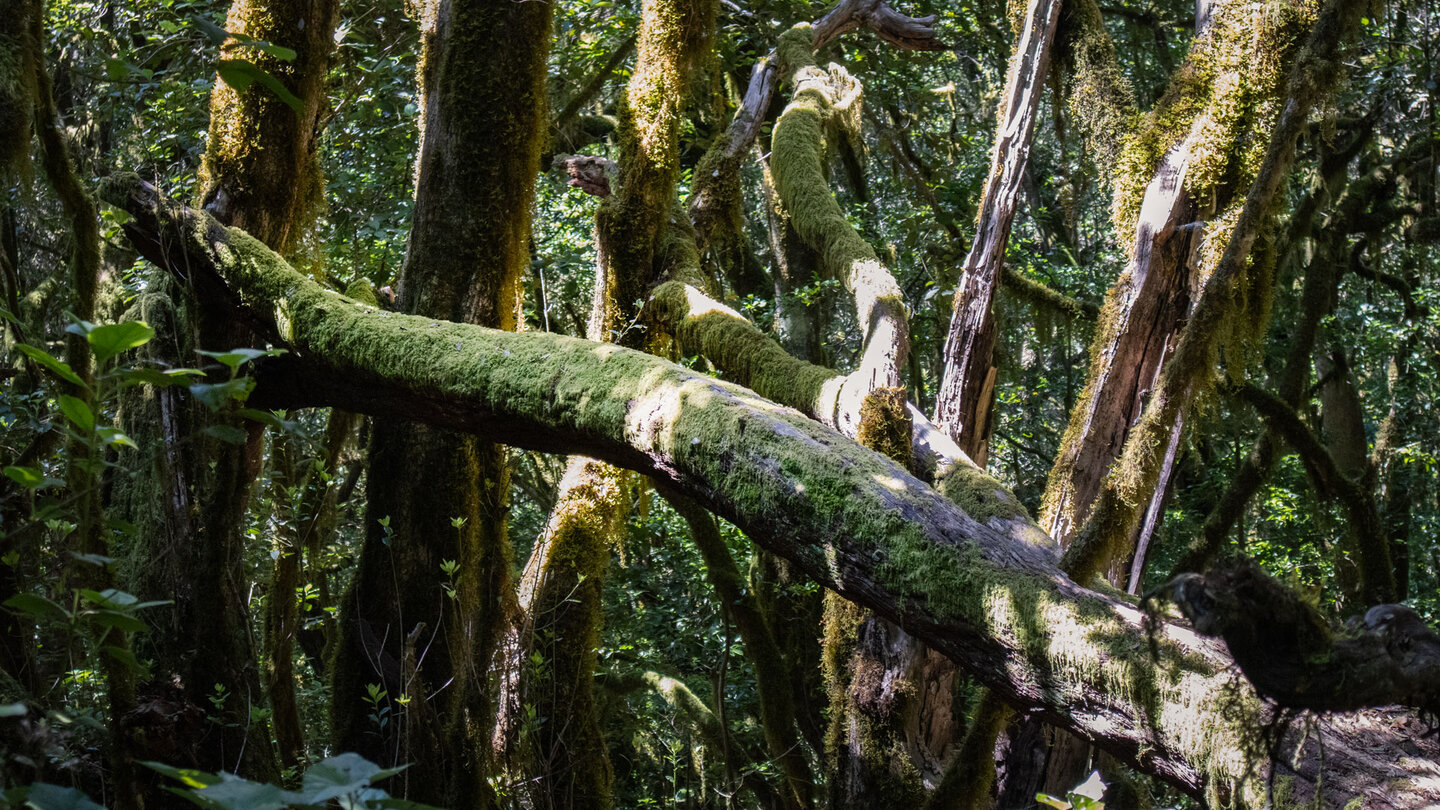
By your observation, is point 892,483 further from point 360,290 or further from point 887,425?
point 360,290

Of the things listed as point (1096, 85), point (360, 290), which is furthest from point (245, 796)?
point (1096, 85)

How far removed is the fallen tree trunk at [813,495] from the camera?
1.93 meters

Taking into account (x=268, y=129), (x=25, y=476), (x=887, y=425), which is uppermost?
(x=268, y=129)

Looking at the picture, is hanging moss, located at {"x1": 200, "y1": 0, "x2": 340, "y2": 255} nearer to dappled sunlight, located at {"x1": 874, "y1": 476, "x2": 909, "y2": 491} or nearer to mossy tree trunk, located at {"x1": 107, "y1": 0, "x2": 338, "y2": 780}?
mossy tree trunk, located at {"x1": 107, "y1": 0, "x2": 338, "y2": 780}

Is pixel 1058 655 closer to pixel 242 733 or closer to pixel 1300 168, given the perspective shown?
pixel 242 733

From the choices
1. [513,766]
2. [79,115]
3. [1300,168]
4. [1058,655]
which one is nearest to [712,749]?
[513,766]

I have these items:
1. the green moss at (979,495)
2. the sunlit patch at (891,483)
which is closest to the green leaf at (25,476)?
the sunlit patch at (891,483)

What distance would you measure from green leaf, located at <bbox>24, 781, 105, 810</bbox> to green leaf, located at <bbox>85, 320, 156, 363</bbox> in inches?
24.7

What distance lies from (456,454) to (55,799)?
3.10 metres

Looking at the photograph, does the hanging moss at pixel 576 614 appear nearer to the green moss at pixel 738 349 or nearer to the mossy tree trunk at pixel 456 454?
the mossy tree trunk at pixel 456 454

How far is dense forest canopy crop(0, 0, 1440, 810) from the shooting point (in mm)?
1966

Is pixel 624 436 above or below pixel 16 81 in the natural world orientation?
below

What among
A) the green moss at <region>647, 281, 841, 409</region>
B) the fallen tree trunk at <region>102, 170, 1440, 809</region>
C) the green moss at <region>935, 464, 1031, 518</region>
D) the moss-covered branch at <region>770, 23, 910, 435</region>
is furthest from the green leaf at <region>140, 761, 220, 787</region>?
the green moss at <region>647, 281, 841, 409</region>

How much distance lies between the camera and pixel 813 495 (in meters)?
2.45
